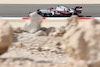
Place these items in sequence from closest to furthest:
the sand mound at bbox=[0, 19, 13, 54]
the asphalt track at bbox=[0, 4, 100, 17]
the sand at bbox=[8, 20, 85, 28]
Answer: the sand mound at bbox=[0, 19, 13, 54]
the sand at bbox=[8, 20, 85, 28]
the asphalt track at bbox=[0, 4, 100, 17]

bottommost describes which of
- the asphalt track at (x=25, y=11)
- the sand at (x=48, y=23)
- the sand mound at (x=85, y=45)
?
the asphalt track at (x=25, y=11)

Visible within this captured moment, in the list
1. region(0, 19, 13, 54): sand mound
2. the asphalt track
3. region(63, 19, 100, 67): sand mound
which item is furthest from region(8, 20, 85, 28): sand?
region(63, 19, 100, 67): sand mound

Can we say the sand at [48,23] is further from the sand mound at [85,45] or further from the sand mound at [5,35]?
the sand mound at [85,45]

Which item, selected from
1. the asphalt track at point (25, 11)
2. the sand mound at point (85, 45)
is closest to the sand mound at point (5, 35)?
the sand mound at point (85, 45)

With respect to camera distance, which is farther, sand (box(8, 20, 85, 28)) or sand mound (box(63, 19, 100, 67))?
sand (box(8, 20, 85, 28))

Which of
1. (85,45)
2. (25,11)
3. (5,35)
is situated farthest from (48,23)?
(85,45)

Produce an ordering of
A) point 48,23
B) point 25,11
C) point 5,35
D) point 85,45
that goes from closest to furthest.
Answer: point 85,45 < point 5,35 < point 48,23 < point 25,11

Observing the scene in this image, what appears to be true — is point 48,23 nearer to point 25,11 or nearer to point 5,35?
point 25,11

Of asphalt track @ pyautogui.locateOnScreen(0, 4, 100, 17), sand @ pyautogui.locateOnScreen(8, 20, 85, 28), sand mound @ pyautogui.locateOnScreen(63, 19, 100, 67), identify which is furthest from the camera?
asphalt track @ pyautogui.locateOnScreen(0, 4, 100, 17)

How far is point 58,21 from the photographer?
18.8 meters

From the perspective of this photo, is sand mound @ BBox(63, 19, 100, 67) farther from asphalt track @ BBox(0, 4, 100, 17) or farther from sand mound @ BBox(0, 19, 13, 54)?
asphalt track @ BBox(0, 4, 100, 17)

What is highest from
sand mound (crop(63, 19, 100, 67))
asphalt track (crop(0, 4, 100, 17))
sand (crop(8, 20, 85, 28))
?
sand mound (crop(63, 19, 100, 67))

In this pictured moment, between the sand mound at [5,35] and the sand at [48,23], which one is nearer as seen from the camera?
the sand mound at [5,35]

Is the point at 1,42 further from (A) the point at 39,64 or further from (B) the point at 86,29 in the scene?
(B) the point at 86,29
